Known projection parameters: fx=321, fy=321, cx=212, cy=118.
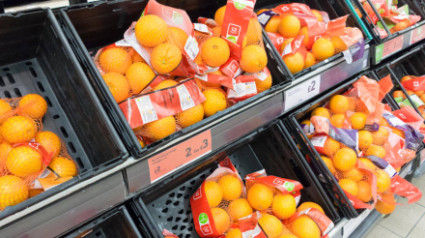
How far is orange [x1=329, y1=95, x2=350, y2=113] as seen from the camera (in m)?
1.87

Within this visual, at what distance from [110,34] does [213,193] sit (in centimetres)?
80

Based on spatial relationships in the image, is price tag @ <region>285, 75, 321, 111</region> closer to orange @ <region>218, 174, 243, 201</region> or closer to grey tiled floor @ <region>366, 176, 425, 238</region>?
orange @ <region>218, 174, 243, 201</region>

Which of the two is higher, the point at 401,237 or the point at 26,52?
the point at 26,52

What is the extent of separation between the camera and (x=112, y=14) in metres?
1.23

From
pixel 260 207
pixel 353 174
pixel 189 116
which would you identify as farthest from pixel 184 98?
pixel 353 174

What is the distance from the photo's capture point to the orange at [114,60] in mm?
1177

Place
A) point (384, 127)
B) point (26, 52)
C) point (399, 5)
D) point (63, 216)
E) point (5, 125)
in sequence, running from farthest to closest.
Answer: point (399, 5) < point (384, 127) < point (26, 52) < point (5, 125) < point (63, 216)

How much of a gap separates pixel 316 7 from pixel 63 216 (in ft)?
6.57

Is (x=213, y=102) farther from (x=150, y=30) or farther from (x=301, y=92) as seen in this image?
(x=301, y=92)

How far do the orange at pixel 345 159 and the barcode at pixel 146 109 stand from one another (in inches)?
40.4

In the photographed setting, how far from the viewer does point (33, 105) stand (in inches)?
42.3

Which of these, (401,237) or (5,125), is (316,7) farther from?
(5,125)

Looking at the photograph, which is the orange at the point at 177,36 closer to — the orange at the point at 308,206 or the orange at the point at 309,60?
the orange at the point at 309,60

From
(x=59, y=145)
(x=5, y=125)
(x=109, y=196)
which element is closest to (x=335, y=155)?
(x=109, y=196)
